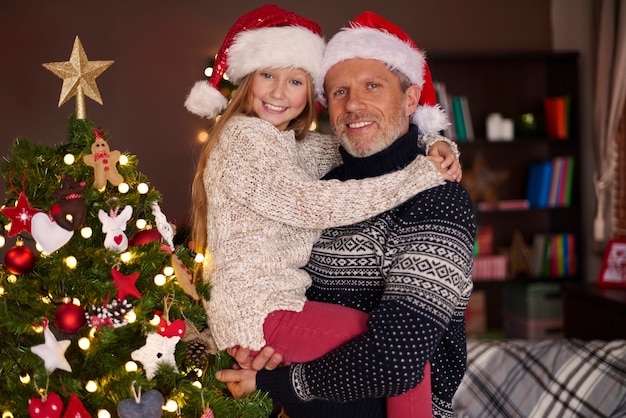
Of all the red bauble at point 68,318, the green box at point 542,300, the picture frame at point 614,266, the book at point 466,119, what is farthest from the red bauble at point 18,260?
the green box at point 542,300

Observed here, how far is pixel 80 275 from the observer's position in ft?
4.94

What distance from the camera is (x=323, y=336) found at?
158 cm

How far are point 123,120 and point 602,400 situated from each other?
3.39m

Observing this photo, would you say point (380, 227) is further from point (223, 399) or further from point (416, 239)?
point (223, 399)

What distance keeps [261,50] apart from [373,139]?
1.43ft

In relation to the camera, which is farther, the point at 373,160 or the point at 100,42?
the point at 100,42

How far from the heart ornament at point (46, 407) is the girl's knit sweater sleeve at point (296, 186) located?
613mm

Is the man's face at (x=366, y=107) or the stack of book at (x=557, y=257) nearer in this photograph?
the man's face at (x=366, y=107)

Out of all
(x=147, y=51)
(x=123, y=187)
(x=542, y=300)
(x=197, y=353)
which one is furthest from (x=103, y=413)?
(x=542, y=300)

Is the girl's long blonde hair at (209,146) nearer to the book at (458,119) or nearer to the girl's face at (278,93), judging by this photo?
the girl's face at (278,93)

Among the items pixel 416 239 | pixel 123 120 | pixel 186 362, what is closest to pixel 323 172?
pixel 416 239

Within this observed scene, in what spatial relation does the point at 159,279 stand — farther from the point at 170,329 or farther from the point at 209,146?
the point at 209,146

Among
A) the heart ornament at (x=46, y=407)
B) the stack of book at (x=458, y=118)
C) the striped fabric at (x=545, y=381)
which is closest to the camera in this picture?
the heart ornament at (x=46, y=407)

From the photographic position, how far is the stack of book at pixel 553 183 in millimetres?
4590
